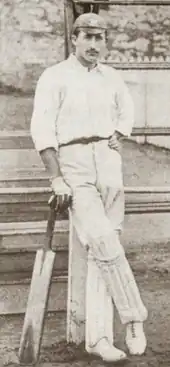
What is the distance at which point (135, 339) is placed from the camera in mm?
2182

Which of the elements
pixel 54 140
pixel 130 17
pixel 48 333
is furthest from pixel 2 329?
pixel 130 17

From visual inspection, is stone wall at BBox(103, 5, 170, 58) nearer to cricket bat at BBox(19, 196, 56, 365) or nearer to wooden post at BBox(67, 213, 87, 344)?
wooden post at BBox(67, 213, 87, 344)

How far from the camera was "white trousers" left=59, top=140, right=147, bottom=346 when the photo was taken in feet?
7.07

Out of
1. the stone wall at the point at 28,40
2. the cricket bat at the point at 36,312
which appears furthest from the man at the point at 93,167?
the stone wall at the point at 28,40

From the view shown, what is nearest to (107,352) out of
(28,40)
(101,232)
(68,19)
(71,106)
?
(101,232)

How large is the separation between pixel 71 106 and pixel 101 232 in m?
0.40

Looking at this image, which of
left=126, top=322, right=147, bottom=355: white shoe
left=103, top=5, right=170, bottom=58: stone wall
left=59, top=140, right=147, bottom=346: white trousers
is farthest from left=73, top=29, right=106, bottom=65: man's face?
left=103, top=5, right=170, bottom=58: stone wall

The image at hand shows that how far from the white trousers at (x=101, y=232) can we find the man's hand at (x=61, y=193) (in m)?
0.03

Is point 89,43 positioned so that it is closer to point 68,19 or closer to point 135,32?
point 68,19

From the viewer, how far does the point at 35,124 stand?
2.21 metres

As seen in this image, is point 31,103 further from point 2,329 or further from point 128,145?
point 2,329

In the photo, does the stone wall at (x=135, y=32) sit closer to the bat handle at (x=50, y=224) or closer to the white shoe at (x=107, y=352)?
the bat handle at (x=50, y=224)

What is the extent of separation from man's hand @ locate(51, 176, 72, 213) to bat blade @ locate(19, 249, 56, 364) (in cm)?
17

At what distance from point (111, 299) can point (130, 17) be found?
309 centimetres
